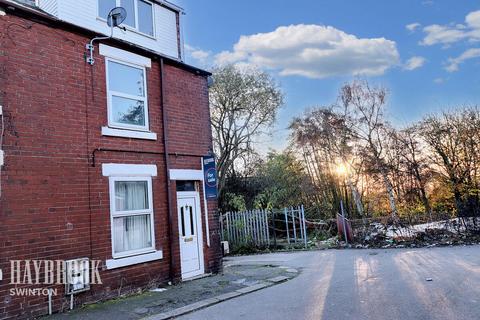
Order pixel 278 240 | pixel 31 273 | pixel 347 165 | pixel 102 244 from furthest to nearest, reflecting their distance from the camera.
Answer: pixel 347 165
pixel 278 240
pixel 102 244
pixel 31 273

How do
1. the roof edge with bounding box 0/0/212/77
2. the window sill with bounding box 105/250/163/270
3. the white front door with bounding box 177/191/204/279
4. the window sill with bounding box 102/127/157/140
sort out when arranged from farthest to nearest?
the white front door with bounding box 177/191/204/279 < the window sill with bounding box 102/127/157/140 < the window sill with bounding box 105/250/163/270 < the roof edge with bounding box 0/0/212/77

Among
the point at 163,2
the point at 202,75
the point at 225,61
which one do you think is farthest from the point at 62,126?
the point at 225,61

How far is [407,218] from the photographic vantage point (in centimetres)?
1573

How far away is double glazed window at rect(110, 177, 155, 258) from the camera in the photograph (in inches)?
333

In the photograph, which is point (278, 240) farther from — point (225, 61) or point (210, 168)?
point (225, 61)

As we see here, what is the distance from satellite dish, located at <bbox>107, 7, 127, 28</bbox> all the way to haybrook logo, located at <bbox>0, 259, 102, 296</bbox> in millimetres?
5574

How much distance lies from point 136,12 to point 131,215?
226 inches

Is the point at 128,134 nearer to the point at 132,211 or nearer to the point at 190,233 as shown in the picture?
the point at 132,211

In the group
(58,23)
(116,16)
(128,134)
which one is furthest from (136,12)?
(128,134)

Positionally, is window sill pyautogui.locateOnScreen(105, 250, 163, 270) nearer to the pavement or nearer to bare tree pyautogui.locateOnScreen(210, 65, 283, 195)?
the pavement

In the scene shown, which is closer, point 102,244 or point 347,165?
point 102,244

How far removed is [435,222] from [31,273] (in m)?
14.7

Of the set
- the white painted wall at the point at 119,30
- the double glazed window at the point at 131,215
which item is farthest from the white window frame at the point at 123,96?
the double glazed window at the point at 131,215

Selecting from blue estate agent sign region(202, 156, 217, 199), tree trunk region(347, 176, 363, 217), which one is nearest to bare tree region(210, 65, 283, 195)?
tree trunk region(347, 176, 363, 217)
